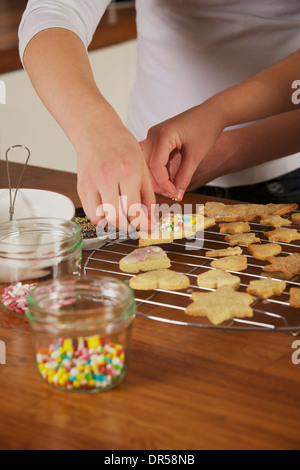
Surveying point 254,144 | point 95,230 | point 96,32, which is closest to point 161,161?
point 95,230

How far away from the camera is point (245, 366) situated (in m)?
0.68

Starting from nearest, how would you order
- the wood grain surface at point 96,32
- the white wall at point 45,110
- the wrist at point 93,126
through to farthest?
1. the wrist at point 93,126
2. the wood grain surface at point 96,32
3. the white wall at point 45,110

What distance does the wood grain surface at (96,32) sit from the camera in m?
2.30

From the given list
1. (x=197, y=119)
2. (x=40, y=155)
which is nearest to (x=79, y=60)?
(x=197, y=119)

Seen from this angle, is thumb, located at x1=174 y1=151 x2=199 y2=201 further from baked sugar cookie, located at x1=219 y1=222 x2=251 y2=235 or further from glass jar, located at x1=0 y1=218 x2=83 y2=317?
glass jar, located at x1=0 y1=218 x2=83 y2=317

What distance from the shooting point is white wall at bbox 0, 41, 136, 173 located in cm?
241

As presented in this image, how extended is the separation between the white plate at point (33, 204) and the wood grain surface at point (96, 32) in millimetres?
1368

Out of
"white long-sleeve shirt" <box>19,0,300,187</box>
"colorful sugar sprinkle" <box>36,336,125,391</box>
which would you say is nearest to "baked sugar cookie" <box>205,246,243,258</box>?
"colorful sugar sprinkle" <box>36,336,125,391</box>

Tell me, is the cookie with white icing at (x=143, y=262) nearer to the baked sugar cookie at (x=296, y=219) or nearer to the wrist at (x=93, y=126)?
the wrist at (x=93, y=126)

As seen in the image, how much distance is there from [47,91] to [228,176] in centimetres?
58

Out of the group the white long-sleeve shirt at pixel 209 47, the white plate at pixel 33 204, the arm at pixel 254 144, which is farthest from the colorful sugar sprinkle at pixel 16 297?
the white long-sleeve shirt at pixel 209 47

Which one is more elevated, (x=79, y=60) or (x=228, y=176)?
(x=79, y=60)

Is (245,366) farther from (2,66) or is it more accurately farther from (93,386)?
(2,66)
